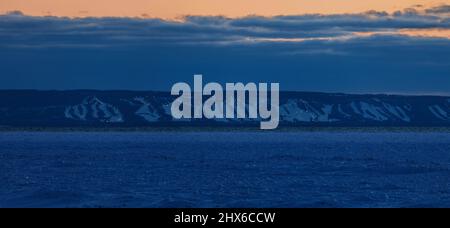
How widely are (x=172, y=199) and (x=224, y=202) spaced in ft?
9.10

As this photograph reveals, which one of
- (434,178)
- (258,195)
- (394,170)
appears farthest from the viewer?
(394,170)

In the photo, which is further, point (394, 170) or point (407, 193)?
point (394, 170)

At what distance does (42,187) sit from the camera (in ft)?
177

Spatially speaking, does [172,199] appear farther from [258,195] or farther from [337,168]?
[337,168]

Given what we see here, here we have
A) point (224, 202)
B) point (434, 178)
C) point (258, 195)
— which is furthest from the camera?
point (434, 178)
